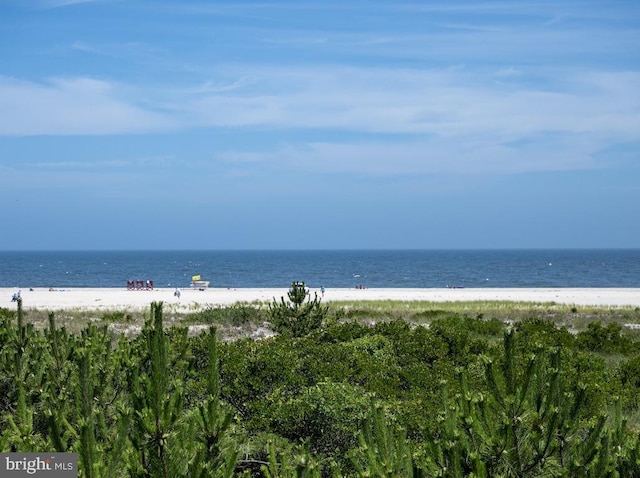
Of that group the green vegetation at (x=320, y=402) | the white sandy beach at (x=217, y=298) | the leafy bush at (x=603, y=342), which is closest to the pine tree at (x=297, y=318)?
the green vegetation at (x=320, y=402)

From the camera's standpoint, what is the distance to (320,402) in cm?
767

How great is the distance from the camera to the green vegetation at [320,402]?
3.63 m

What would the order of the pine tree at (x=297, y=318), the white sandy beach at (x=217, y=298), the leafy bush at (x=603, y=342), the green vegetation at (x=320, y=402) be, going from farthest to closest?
the white sandy beach at (x=217, y=298)
the pine tree at (x=297, y=318)
the leafy bush at (x=603, y=342)
the green vegetation at (x=320, y=402)

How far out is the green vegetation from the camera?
3.63 m

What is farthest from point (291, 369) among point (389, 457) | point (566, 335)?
point (566, 335)

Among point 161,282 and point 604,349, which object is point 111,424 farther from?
point 161,282

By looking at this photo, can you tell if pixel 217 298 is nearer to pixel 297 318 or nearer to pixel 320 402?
pixel 297 318

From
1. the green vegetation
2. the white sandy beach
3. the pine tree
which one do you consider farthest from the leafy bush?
the white sandy beach

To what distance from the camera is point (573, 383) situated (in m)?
8.98

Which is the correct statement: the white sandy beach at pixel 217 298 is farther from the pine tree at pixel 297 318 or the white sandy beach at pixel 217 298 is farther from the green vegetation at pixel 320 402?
the green vegetation at pixel 320 402

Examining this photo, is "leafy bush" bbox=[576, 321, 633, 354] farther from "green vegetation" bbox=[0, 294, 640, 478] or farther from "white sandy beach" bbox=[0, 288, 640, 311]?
"white sandy beach" bbox=[0, 288, 640, 311]

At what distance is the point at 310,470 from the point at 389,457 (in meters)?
0.57

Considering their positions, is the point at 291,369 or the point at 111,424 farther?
the point at 291,369

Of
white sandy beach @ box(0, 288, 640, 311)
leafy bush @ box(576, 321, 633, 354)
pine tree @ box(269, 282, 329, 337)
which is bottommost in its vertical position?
white sandy beach @ box(0, 288, 640, 311)
